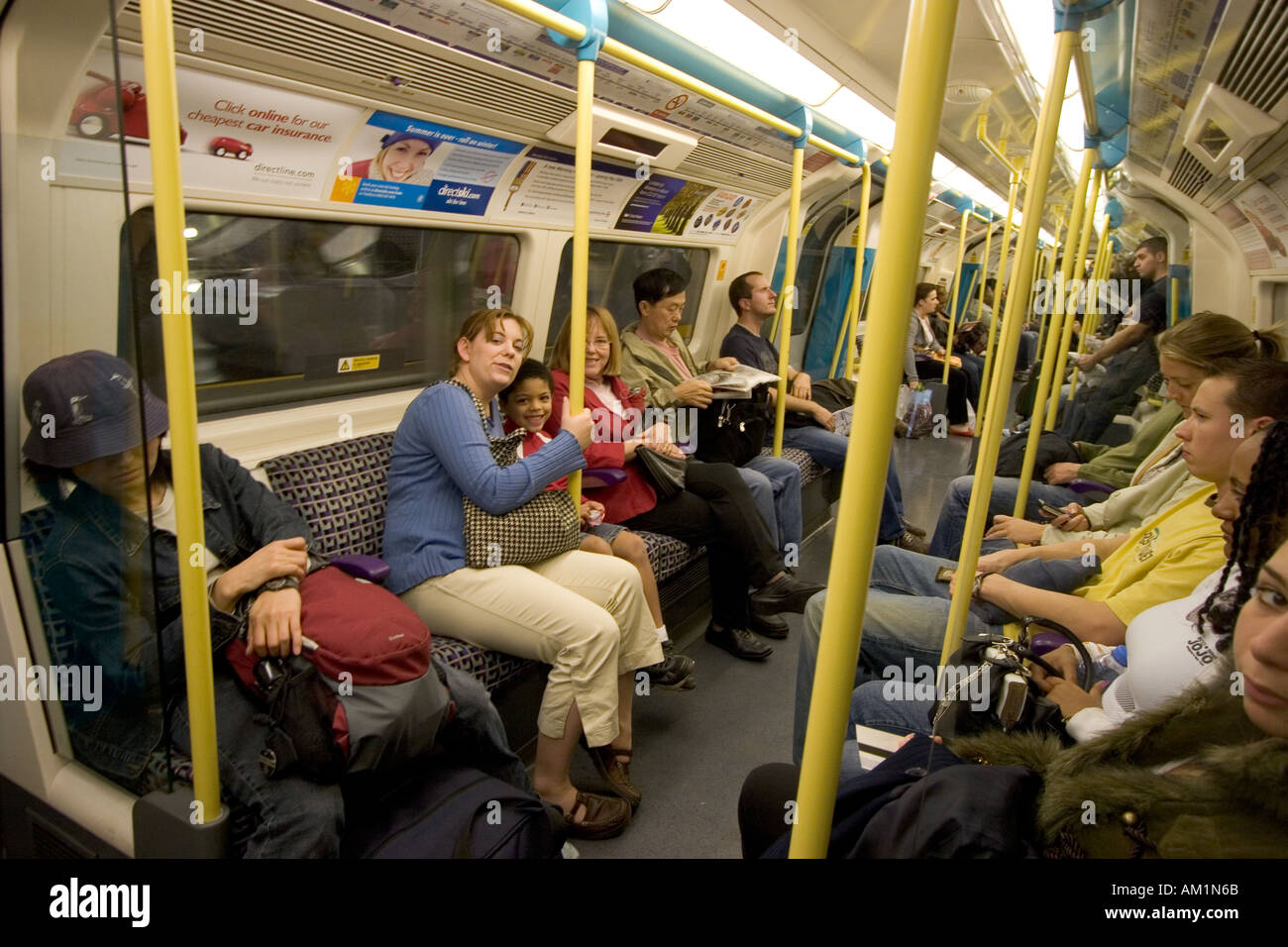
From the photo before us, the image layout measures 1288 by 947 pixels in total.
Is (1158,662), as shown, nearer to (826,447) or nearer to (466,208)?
(466,208)

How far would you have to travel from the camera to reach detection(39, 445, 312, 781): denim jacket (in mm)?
1919

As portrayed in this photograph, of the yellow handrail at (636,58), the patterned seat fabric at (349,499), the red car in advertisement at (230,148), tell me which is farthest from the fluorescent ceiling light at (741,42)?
the patterned seat fabric at (349,499)

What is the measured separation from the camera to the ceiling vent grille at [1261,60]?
2.45 metres

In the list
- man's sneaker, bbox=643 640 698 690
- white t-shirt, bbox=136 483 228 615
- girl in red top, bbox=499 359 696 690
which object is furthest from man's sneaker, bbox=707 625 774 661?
white t-shirt, bbox=136 483 228 615

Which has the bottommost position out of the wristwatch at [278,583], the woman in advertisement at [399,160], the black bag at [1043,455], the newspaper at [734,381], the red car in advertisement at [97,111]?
the wristwatch at [278,583]

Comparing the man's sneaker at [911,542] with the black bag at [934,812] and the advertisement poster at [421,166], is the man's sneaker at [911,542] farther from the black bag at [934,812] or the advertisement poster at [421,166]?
the black bag at [934,812]

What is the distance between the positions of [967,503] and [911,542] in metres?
1.54

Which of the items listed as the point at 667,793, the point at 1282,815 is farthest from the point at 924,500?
the point at 1282,815

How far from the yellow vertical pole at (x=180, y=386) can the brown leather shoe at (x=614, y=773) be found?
52.6 inches

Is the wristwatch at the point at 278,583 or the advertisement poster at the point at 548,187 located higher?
the advertisement poster at the point at 548,187

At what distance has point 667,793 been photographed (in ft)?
9.52

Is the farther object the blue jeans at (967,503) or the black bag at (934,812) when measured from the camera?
the blue jeans at (967,503)

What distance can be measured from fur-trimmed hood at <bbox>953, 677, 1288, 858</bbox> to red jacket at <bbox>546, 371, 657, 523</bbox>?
2598 mm
